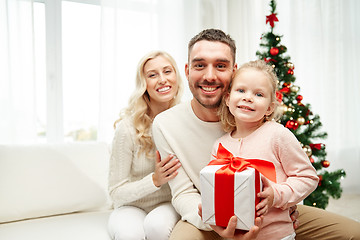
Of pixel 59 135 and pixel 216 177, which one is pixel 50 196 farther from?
pixel 216 177

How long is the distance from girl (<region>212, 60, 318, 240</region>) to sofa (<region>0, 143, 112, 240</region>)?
36.0 inches

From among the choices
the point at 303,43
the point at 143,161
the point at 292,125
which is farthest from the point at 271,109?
the point at 303,43

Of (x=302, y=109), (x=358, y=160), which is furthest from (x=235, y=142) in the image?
(x=358, y=160)

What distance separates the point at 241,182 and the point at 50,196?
1.35 metres

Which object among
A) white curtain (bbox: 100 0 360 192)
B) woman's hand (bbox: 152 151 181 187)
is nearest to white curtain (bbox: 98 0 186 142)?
white curtain (bbox: 100 0 360 192)

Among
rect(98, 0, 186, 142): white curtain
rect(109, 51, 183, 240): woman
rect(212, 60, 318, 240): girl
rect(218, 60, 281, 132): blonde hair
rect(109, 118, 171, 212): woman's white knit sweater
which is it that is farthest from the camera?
rect(98, 0, 186, 142): white curtain

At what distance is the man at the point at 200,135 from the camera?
4.97 ft

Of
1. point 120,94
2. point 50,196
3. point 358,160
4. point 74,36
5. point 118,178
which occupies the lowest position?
point 358,160

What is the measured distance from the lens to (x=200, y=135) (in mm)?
1686

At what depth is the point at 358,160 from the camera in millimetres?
4367

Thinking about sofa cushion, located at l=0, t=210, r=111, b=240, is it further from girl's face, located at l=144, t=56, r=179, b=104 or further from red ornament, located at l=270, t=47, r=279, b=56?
red ornament, located at l=270, t=47, r=279, b=56

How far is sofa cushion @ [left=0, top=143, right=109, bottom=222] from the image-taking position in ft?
6.41

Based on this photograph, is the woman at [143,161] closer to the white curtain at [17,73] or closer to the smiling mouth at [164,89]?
the smiling mouth at [164,89]

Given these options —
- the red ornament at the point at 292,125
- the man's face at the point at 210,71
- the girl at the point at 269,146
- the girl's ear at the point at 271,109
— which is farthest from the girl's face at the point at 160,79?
the red ornament at the point at 292,125
